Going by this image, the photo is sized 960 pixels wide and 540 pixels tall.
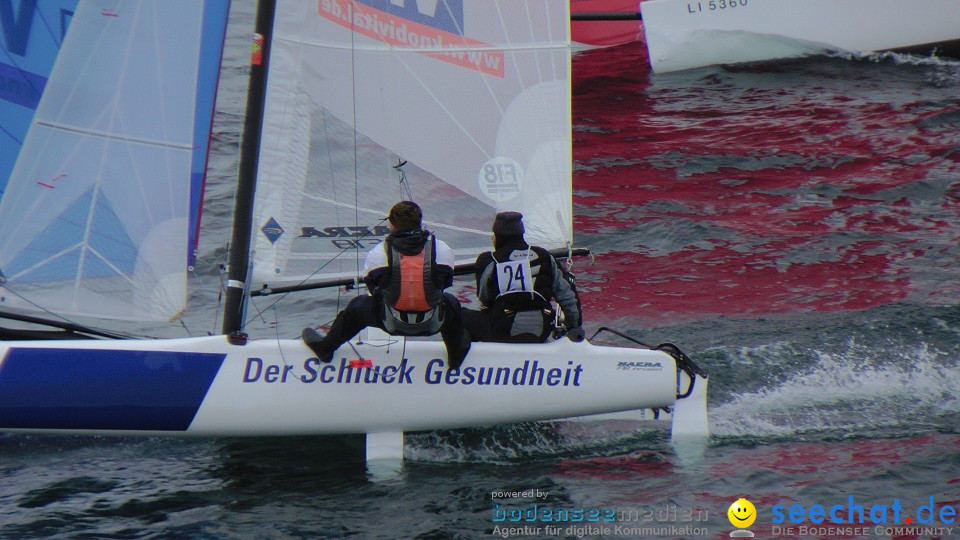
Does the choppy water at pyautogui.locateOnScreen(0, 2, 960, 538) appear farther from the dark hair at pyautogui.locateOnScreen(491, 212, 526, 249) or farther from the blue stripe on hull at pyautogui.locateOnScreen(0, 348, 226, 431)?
the dark hair at pyautogui.locateOnScreen(491, 212, 526, 249)

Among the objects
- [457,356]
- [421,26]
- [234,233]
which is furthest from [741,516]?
[421,26]

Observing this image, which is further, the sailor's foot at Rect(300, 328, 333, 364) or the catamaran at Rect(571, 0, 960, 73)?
the catamaran at Rect(571, 0, 960, 73)

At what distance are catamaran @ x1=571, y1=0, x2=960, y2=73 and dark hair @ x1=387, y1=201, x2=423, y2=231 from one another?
946cm

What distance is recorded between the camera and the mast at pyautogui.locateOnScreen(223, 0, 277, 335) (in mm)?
5844

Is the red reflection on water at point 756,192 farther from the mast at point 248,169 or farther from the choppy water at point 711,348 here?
the mast at point 248,169

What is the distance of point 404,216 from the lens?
17.9 ft

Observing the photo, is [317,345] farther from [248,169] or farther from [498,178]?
[498,178]

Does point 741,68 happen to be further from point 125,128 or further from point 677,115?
point 125,128

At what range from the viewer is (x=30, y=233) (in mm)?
5859

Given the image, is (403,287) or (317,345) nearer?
(403,287)

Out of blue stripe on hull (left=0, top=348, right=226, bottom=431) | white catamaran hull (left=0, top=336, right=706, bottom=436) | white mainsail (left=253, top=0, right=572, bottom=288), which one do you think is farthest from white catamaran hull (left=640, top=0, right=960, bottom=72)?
blue stripe on hull (left=0, top=348, right=226, bottom=431)

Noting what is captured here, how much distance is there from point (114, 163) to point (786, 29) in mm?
10545

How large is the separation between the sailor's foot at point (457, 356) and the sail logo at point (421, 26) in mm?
1711

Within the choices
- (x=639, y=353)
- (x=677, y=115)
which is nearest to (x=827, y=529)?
(x=639, y=353)
